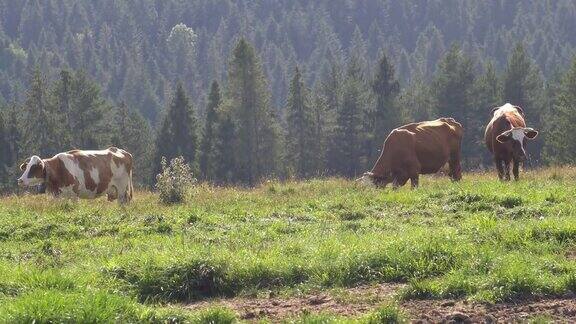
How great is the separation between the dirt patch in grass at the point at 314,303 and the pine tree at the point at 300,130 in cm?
6281

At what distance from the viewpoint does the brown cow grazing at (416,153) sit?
63.4ft

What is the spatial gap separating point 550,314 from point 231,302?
326 cm

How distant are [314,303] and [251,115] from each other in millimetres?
60072

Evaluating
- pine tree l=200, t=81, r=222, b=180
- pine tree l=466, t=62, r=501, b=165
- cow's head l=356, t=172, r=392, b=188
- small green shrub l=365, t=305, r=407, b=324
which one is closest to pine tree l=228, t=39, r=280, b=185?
pine tree l=200, t=81, r=222, b=180

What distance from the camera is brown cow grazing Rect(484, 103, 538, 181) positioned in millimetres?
18516

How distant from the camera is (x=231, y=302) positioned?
876 centimetres

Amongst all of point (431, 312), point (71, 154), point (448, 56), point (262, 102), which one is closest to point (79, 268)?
point (431, 312)

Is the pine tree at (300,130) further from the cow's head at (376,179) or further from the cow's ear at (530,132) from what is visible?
the cow's ear at (530,132)

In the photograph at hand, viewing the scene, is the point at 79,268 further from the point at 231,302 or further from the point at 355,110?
the point at 355,110

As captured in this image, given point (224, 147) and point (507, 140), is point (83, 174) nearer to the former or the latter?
point (507, 140)

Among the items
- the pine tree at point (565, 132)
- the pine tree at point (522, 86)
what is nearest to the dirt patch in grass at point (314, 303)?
the pine tree at point (565, 132)

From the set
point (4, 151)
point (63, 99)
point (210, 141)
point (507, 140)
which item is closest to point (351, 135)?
point (210, 141)

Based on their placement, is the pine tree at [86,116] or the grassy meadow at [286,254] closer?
the grassy meadow at [286,254]

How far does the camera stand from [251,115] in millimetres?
68188
